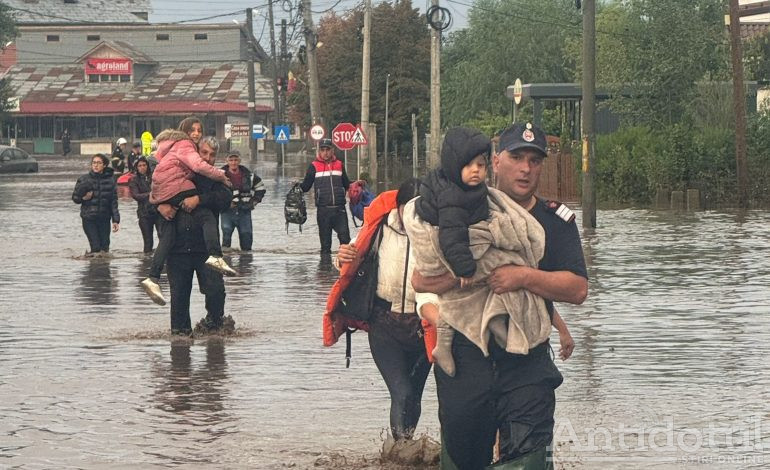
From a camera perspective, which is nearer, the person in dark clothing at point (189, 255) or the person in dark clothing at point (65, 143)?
the person in dark clothing at point (189, 255)

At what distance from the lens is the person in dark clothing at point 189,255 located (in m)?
13.2

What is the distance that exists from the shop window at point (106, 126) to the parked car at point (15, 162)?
38.2 meters

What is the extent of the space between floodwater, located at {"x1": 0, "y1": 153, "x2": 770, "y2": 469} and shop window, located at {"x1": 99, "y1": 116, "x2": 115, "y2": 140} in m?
86.3

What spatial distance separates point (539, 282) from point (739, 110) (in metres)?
30.9

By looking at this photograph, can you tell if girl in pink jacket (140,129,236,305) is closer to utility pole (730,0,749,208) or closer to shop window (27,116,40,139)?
utility pole (730,0,749,208)

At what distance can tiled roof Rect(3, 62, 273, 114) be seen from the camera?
343 feet

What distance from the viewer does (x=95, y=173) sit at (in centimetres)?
2350

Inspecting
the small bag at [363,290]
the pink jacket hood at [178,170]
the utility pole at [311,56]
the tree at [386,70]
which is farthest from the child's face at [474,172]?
the tree at [386,70]

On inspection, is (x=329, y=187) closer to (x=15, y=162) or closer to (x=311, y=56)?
(x=311, y=56)

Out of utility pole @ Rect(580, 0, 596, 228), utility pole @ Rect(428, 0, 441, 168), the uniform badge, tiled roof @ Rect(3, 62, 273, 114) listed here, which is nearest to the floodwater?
the uniform badge

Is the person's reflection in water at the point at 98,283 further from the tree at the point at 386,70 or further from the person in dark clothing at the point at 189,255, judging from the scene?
the tree at the point at 386,70

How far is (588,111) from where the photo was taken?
29.4 metres

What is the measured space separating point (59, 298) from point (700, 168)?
23.2 m

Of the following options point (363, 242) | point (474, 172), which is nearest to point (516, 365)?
point (474, 172)
